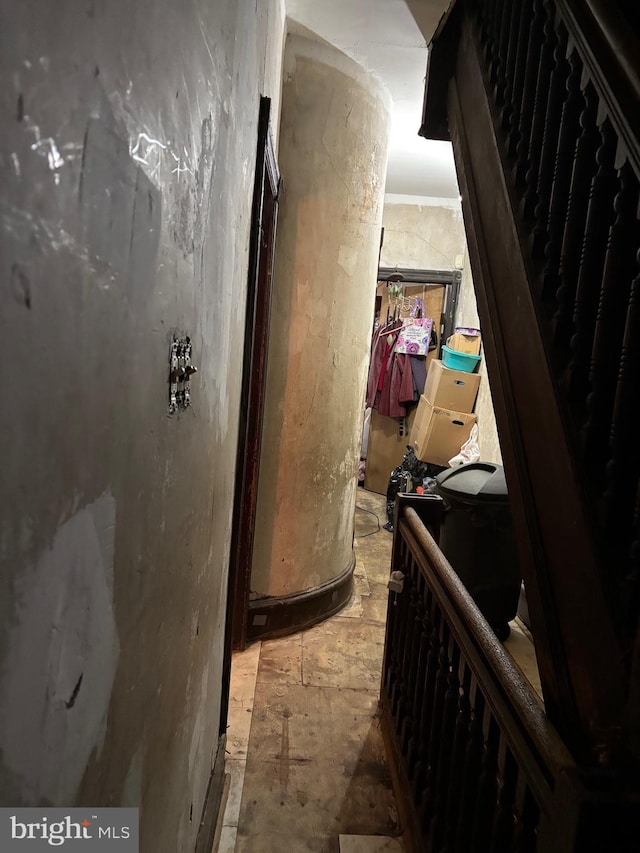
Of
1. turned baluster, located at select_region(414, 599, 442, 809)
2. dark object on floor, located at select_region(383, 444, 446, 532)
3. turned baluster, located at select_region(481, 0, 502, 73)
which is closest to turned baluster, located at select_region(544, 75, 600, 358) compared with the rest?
turned baluster, located at select_region(481, 0, 502, 73)

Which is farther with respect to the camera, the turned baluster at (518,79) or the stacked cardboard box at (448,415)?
the stacked cardboard box at (448,415)

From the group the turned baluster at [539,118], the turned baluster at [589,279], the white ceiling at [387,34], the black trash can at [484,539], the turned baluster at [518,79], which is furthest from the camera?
the black trash can at [484,539]

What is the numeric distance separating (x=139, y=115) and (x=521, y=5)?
52.3 inches

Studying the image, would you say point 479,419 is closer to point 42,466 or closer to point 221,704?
point 221,704

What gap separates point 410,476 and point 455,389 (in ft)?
2.87

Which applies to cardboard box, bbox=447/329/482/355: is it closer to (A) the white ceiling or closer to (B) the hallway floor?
(A) the white ceiling

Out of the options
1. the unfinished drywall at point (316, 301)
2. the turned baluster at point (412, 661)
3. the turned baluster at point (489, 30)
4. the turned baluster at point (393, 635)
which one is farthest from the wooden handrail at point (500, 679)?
the turned baluster at point (489, 30)

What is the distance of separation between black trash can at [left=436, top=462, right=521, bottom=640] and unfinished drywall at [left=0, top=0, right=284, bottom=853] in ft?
6.24

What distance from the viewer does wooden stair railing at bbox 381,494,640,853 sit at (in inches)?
30.2

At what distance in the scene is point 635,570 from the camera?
31.9 inches

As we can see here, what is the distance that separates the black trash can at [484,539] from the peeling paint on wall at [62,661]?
2.32 m

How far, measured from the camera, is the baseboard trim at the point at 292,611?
9.02 feet

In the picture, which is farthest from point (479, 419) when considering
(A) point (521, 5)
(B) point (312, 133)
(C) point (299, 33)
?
(A) point (521, 5)

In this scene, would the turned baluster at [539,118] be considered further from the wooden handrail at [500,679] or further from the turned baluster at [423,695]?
the turned baluster at [423,695]
